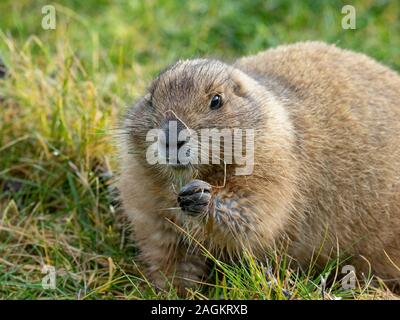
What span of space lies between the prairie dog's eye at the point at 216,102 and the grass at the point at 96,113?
39.5 inches

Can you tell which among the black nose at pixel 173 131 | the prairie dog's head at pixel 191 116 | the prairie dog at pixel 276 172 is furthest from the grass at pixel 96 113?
the black nose at pixel 173 131

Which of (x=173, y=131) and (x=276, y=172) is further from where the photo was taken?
(x=276, y=172)

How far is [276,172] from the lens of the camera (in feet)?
17.2

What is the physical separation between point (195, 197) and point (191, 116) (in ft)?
1.69

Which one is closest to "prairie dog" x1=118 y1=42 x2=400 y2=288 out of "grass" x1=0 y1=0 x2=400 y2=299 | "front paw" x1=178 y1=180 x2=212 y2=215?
"front paw" x1=178 y1=180 x2=212 y2=215

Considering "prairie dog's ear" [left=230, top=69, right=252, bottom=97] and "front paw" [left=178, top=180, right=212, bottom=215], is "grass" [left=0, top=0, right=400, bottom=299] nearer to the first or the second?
"front paw" [left=178, top=180, right=212, bottom=215]

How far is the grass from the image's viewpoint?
18.1ft

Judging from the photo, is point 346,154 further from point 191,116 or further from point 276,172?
point 191,116

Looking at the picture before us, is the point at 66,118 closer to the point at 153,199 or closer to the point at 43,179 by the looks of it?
the point at 43,179

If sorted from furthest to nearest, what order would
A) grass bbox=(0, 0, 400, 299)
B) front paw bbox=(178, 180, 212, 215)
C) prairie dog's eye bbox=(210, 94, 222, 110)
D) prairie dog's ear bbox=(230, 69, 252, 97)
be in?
1. grass bbox=(0, 0, 400, 299)
2. prairie dog's ear bbox=(230, 69, 252, 97)
3. prairie dog's eye bbox=(210, 94, 222, 110)
4. front paw bbox=(178, 180, 212, 215)

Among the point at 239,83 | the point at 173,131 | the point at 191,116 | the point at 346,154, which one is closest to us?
the point at 173,131

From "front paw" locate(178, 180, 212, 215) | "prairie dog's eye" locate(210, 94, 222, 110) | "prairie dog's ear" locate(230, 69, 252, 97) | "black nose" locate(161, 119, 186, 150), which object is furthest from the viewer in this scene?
"prairie dog's ear" locate(230, 69, 252, 97)

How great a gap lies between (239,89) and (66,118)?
2.16m

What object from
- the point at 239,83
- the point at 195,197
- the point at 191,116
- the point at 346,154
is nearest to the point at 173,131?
the point at 191,116
